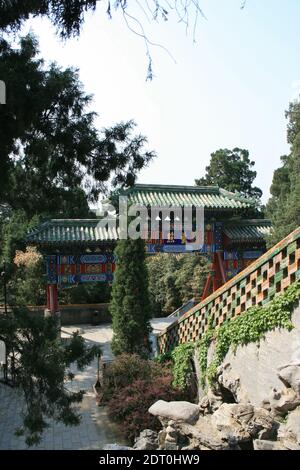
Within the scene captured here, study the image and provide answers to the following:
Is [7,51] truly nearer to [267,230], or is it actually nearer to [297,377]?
[297,377]

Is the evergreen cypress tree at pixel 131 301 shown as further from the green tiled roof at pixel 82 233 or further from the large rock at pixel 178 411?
the large rock at pixel 178 411

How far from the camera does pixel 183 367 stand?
734 centimetres

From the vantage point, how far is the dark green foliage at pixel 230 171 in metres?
36.5

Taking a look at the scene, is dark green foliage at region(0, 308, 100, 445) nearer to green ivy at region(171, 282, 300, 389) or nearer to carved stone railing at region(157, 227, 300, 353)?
green ivy at region(171, 282, 300, 389)

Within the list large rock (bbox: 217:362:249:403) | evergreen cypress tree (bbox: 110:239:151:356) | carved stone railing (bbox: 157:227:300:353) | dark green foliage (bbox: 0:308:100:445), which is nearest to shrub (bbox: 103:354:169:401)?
carved stone railing (bbox: 157:227:300:353)

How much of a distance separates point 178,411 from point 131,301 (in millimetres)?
5233

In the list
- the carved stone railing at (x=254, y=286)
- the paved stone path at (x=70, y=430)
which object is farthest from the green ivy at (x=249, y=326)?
the paved stone path at (x=70, y=430)

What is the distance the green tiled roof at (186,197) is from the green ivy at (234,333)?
7.17 metres

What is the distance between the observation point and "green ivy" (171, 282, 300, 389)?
4430 millimetres

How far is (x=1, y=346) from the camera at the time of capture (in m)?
11.6

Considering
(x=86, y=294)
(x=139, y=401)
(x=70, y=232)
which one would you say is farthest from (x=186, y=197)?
(x=139, y=401)

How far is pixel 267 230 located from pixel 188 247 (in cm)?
370

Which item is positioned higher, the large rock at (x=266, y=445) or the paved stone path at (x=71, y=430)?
the large rock at (x=266, y=445)

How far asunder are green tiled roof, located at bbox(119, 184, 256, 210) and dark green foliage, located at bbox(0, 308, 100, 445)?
29.0ft
